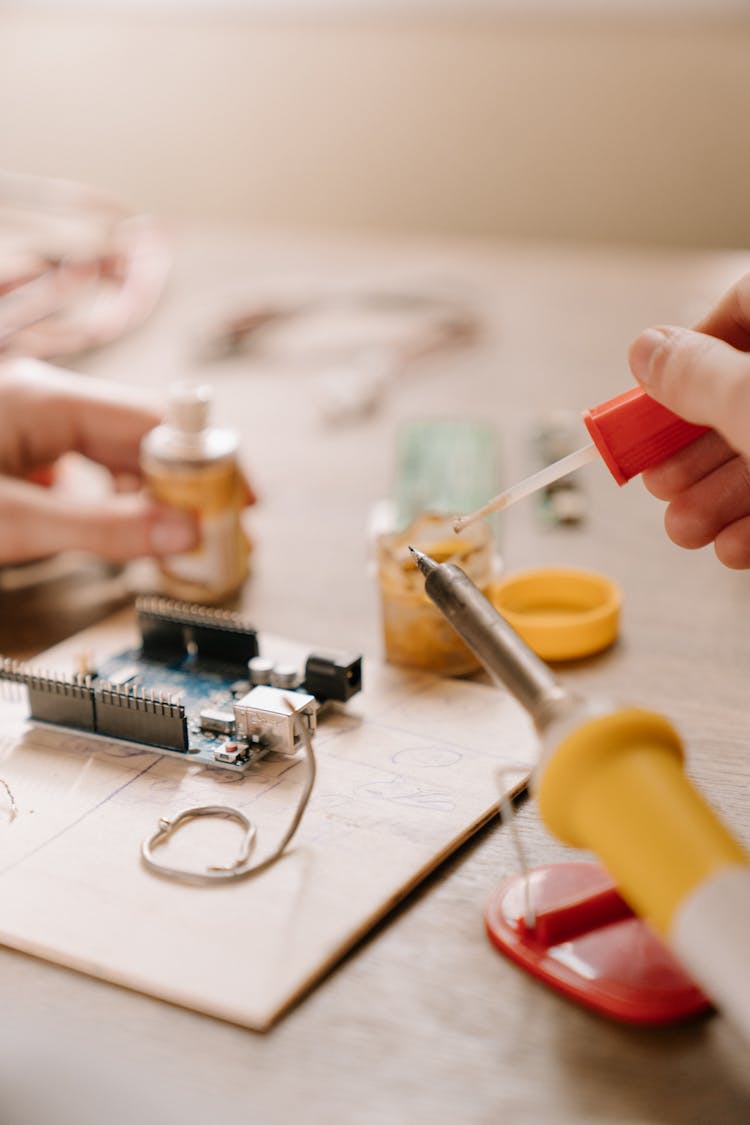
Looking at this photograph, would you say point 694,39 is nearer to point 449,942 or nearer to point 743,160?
point 743,160

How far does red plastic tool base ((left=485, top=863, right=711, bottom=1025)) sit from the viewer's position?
18.5 inches

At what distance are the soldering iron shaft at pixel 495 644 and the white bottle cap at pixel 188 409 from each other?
12.4 inches

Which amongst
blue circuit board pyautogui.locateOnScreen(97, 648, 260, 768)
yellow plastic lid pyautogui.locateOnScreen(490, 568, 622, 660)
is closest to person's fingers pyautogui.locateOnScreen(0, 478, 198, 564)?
blue circuit board pyautogui.locateOnScreen(97, 648, 260, 768)

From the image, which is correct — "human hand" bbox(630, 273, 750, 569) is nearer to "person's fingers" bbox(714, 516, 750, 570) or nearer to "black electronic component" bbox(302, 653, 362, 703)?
"person's fingers" bbox(714, 516, 750, 570)

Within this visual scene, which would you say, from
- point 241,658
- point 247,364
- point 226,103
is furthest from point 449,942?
point 226,103

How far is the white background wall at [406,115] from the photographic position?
2113 millimetres

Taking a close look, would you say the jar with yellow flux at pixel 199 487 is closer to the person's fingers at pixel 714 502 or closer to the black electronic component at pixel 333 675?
the black electronic component at pixel 333 675

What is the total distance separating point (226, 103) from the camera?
2354 millimetres

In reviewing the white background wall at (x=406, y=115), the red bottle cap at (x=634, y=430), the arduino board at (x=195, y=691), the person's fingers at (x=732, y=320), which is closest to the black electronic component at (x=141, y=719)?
the arduino board at (x=195, y=691)

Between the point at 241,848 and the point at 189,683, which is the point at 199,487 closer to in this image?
the point at 189,683

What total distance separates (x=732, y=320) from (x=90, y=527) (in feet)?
1.50

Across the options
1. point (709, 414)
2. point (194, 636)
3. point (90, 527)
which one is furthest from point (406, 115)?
point (709, 414)

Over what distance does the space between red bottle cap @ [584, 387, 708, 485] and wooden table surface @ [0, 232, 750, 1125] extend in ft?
0.54

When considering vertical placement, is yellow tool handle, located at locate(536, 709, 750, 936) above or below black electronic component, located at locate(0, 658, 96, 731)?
above
